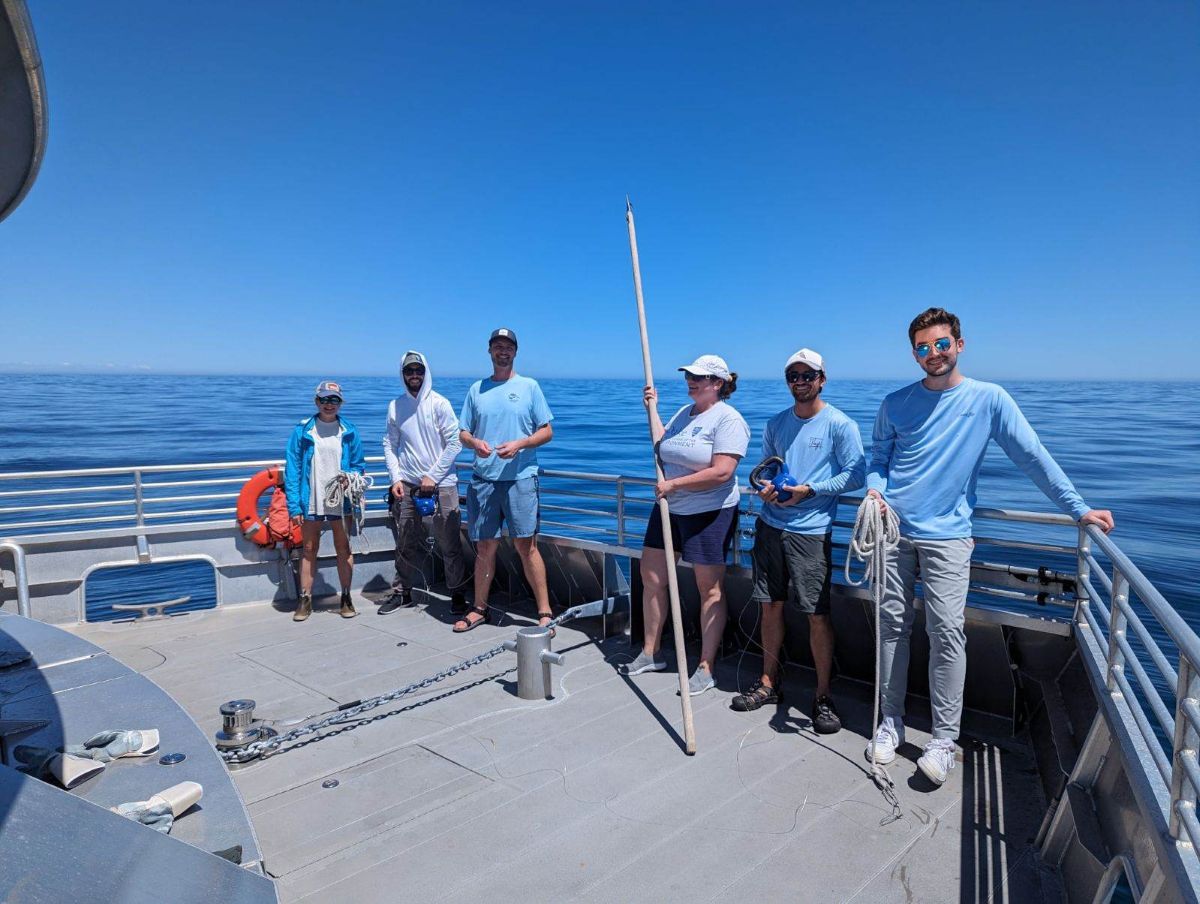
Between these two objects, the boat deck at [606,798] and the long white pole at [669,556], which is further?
the long white pole at [669,556]

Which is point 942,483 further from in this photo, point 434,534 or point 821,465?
point 434,534

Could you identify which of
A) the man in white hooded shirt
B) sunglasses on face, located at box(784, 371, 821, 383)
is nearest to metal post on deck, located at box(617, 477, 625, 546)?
the man in white hooded shirt

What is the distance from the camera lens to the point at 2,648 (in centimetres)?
263

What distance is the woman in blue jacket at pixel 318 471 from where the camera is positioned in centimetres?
504

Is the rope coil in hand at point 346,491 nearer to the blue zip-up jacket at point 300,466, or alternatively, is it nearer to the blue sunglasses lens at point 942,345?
the blue zip-up jacket at point 300,466

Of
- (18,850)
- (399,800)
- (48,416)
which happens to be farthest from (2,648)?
(48,416)

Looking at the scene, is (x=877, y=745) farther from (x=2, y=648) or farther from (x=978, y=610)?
(x=2, y=648)

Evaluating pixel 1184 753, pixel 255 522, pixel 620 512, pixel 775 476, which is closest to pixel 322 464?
pixel 255 522

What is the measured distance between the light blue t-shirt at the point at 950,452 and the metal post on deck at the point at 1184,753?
4.18 feet

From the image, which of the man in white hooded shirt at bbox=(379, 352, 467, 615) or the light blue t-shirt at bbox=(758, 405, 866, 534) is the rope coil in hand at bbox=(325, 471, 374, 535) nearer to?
the man in white hooded shirt at bbox=(379, 352, 467, 615)

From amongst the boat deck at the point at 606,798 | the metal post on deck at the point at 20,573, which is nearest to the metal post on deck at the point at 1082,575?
the boat deck at the point at 606,798

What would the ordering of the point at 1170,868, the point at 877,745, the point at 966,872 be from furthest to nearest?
the point at 877,745, the point at 966,872, the point at 1170,868

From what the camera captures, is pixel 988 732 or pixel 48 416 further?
pixel 48 416

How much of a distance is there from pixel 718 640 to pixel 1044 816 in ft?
5.22
